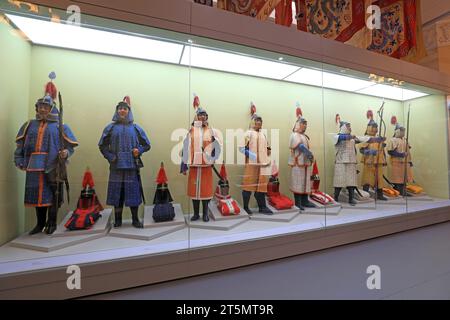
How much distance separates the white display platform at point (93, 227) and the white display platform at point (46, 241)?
0.07ft

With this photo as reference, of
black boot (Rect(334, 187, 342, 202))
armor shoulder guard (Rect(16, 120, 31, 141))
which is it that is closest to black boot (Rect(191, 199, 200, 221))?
armor shoulder guard (Rect(16, 120, 31, 141))

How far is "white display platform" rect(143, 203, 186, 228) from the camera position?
4.70ft

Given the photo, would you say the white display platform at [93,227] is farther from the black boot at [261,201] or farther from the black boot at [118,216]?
the black boot at [261,201]

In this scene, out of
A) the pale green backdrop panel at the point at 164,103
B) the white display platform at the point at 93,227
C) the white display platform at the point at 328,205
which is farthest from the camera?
the white display platform at the point at 328,205

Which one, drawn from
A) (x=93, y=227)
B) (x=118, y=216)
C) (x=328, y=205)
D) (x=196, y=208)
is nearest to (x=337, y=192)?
(x=328, y=205)

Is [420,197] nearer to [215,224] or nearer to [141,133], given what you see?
[215,224]

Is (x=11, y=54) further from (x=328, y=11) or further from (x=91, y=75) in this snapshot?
(x=328, y=11)

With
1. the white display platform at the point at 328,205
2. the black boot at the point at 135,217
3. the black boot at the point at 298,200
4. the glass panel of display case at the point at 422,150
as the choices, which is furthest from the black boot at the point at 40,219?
the glass panel of display case at the point at 422,150

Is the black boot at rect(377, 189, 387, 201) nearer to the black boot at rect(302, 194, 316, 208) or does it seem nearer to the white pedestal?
the black boot at rect(302, 194, 316, 208)

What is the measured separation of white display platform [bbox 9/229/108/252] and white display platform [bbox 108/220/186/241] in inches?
4.9

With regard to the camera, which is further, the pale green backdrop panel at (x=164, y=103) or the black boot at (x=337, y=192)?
the black boot at (x=337, y=192)

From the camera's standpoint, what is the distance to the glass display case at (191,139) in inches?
47.7

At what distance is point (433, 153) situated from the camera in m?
2.58

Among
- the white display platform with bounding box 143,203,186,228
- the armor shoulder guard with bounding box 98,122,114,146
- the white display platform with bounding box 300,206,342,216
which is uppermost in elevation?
the armor shoulder guard with bounding box 98,122,114,146
